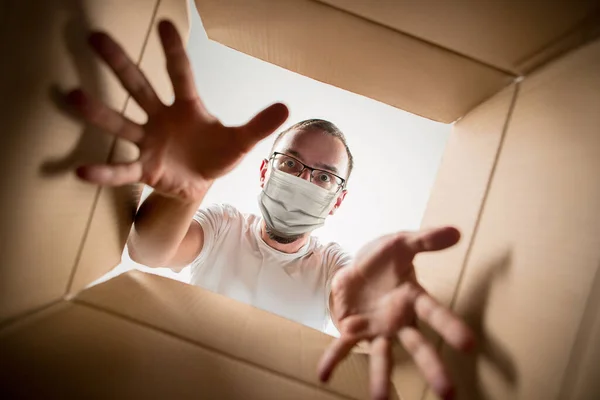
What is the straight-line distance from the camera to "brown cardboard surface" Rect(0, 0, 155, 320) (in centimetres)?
36

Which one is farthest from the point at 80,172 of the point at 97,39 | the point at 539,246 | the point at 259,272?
the point at 259,272

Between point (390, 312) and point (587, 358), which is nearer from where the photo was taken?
point (587, 358)

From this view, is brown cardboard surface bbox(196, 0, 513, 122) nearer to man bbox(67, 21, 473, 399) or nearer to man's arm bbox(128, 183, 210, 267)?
man bbox(67, 21, 473, 399)

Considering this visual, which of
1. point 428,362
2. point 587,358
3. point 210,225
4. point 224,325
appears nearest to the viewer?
point 587,358

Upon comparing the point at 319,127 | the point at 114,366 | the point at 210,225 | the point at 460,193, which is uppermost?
the point at 319,127

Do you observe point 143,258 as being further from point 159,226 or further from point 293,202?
point 293,202

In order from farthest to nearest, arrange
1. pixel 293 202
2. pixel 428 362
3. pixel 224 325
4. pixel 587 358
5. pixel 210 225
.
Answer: pixel 210 225, pixel 293 202, pixel 224 325, pixel 428 362, pixel 587 358

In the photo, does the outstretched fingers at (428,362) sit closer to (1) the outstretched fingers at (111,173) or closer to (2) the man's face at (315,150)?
(1) the outstretched fingers at (111,173)

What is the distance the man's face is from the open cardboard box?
→ 0.35 meters

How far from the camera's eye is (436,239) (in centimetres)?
44

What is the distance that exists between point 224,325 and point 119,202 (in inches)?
9.3

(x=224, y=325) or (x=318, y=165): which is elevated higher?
(x=318, y=165)

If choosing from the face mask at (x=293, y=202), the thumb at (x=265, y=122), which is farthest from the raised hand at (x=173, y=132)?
the face mask at (x=293, y=202)

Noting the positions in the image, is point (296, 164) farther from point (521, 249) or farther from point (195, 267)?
point (521, 249)
